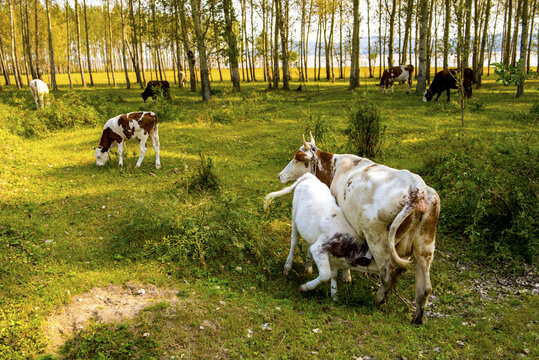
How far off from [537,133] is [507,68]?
23.6ft

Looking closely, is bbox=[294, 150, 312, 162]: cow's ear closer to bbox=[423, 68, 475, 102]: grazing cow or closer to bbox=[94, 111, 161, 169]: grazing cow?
bbox=[94, 111, 161, 169]: grazing cow

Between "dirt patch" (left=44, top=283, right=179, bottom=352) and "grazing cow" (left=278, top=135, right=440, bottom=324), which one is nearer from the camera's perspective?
"dirt patch" (left=44, top=283, right=179, bottom=352)

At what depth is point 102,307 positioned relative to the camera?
15.6 ft

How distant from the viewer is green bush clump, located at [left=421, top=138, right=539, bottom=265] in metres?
6.39

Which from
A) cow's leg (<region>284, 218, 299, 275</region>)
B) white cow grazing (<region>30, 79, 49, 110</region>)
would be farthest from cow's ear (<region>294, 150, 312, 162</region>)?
white cow grazing (<region>30, 79, 49, 110</region>)

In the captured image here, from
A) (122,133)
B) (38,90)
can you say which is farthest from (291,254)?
(38,90)

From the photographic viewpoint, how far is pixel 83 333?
422 centimetres

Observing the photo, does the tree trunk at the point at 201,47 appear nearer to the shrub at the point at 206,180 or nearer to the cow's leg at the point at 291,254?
the shrub at the point at 206,180

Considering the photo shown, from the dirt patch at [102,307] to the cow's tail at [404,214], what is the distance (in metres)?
2.93

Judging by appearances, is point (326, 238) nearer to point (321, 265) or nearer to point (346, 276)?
point (321, 265)

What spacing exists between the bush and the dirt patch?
7646mm

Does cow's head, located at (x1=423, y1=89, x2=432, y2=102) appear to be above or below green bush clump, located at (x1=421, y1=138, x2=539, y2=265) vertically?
above

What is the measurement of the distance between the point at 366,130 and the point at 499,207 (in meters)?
4.60

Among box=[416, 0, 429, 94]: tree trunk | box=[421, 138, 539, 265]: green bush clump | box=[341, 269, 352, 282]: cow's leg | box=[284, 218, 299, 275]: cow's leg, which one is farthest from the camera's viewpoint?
box=[416, 0, 429, 94]: tree trunk
